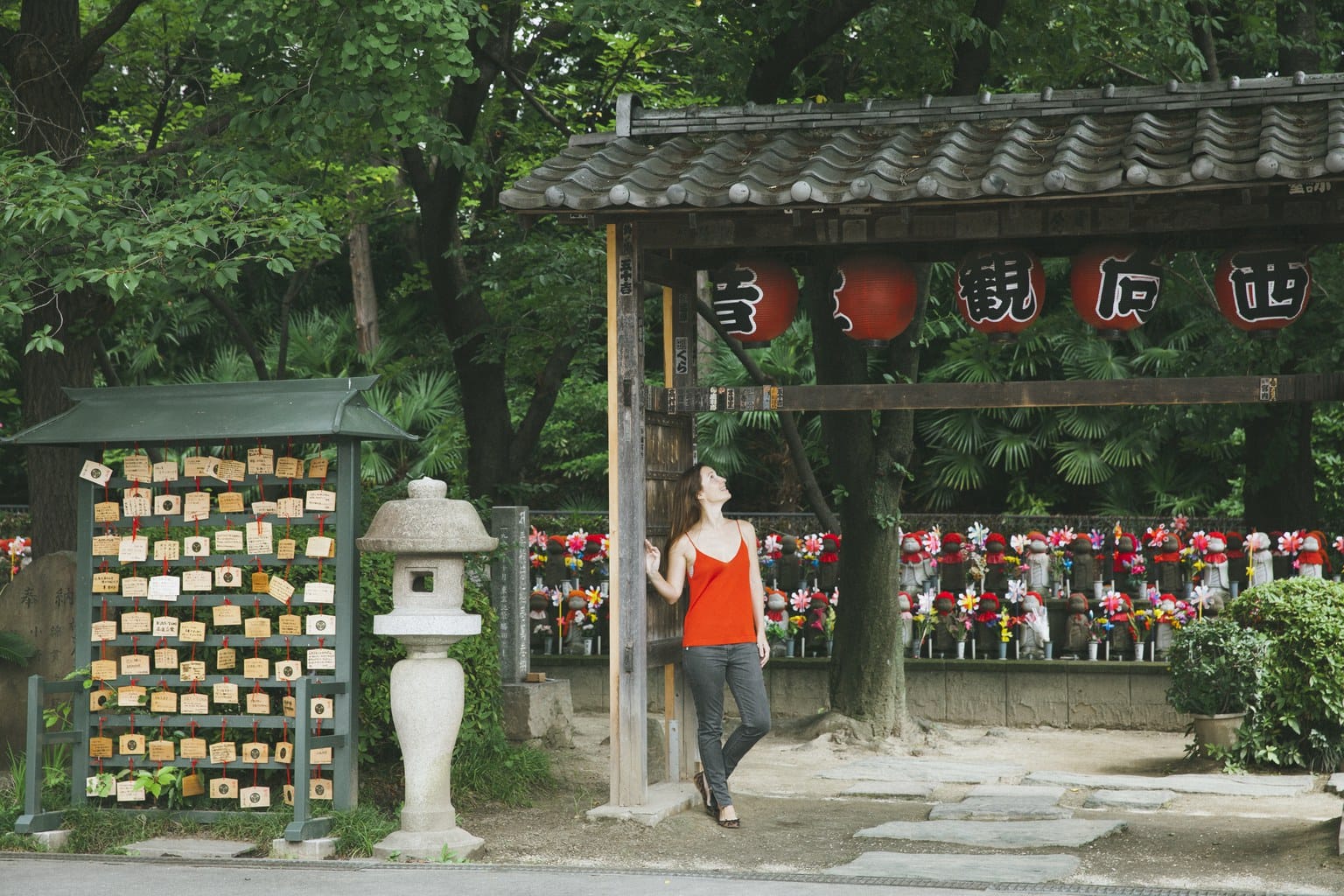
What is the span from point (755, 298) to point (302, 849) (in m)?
3.88

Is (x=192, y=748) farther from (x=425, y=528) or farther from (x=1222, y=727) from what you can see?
(x=1222, y=727)

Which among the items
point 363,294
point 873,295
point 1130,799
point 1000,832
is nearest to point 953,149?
point 873,295

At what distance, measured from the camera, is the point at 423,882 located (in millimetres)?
6426

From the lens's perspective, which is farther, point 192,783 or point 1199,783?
point 1199,783

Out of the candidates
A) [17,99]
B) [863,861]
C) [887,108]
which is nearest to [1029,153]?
[887,108]

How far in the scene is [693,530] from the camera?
805cm

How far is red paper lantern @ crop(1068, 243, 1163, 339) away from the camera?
739cm

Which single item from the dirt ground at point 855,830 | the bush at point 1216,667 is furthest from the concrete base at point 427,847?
the bush at point 1216,667

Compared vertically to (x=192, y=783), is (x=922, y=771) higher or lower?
lower

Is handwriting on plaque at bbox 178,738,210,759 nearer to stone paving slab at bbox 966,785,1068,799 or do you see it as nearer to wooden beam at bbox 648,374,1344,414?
wooden beam at bbox 648,374,1344,414

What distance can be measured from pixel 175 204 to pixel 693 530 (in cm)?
358

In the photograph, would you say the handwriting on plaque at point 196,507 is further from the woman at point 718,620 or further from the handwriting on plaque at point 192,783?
the woman at point 718,620

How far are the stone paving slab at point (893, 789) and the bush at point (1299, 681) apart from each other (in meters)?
2.28

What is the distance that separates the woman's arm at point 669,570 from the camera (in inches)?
316
